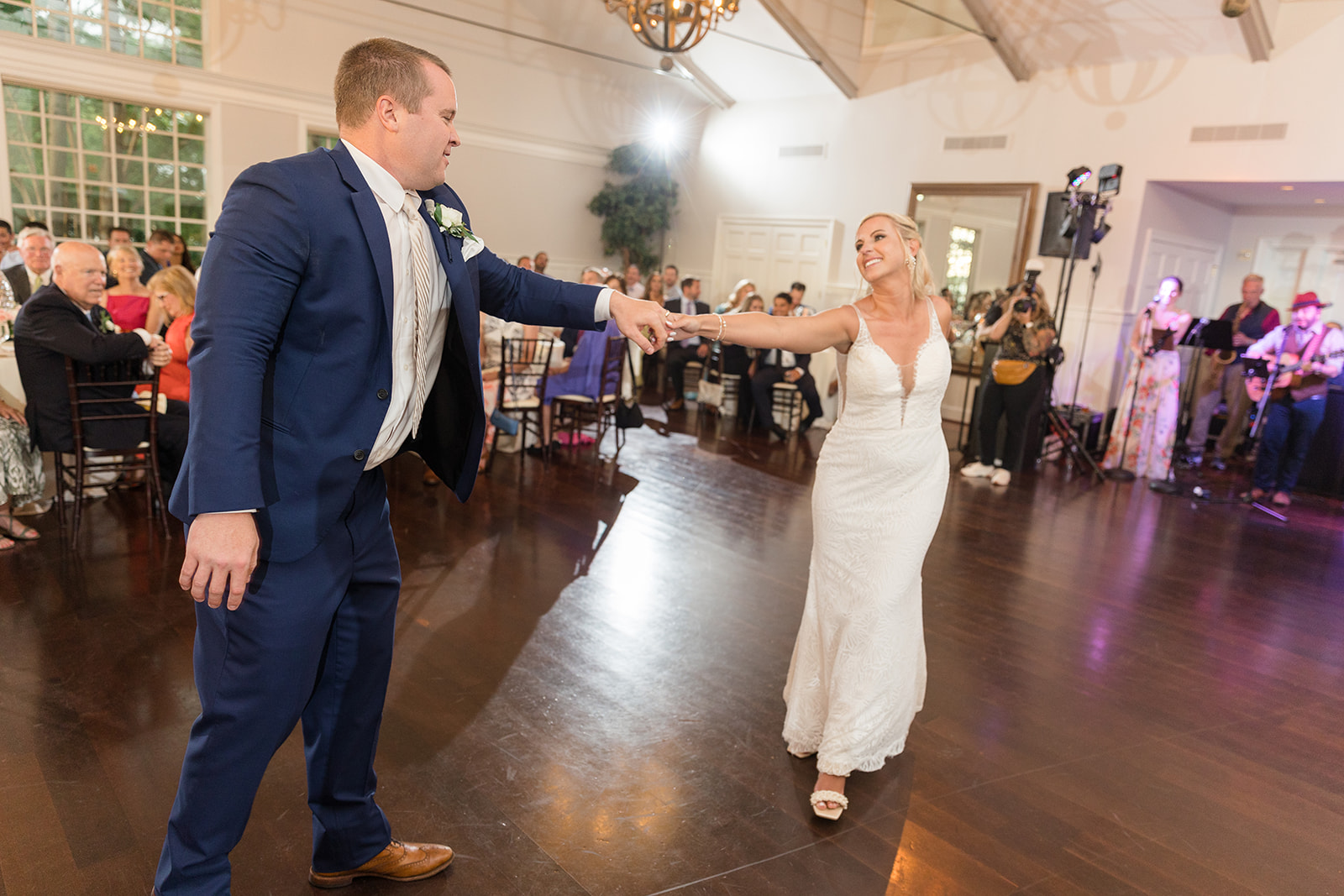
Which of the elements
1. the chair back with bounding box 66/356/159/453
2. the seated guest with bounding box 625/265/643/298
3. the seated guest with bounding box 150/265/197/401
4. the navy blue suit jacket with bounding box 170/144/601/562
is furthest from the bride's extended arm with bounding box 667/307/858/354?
the seated guest with bounding box 625/265/643/298

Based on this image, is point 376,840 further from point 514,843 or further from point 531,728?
point 531,728

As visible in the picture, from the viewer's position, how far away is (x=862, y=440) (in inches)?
99.0

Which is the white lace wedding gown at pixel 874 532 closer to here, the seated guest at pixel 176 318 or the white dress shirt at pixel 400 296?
the white dress shirt at pixel 400 296

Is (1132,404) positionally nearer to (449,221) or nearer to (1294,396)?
(1294,396)

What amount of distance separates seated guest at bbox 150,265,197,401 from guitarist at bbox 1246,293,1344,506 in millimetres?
7394

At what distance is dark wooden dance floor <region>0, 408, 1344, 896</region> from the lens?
7.20 ft

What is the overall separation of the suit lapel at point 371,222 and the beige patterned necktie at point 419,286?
0.27ft

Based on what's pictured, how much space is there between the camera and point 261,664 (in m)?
1.54

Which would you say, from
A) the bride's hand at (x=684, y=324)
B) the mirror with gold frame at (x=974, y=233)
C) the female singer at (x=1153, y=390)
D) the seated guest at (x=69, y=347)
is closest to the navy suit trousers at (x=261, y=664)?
the bride's hand at (x=684, y=324)

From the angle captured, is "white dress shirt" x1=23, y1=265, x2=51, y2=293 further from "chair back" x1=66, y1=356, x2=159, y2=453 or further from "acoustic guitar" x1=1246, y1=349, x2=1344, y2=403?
"acoustic guitar" x1=1246, y1=349, x2=1344, y2=403

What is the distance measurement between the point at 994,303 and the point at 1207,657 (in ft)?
14.4

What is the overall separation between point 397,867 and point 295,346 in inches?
48.4

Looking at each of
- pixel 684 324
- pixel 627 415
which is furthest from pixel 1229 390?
pixel 684 324

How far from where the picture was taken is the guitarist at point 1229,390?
27.3 feet
